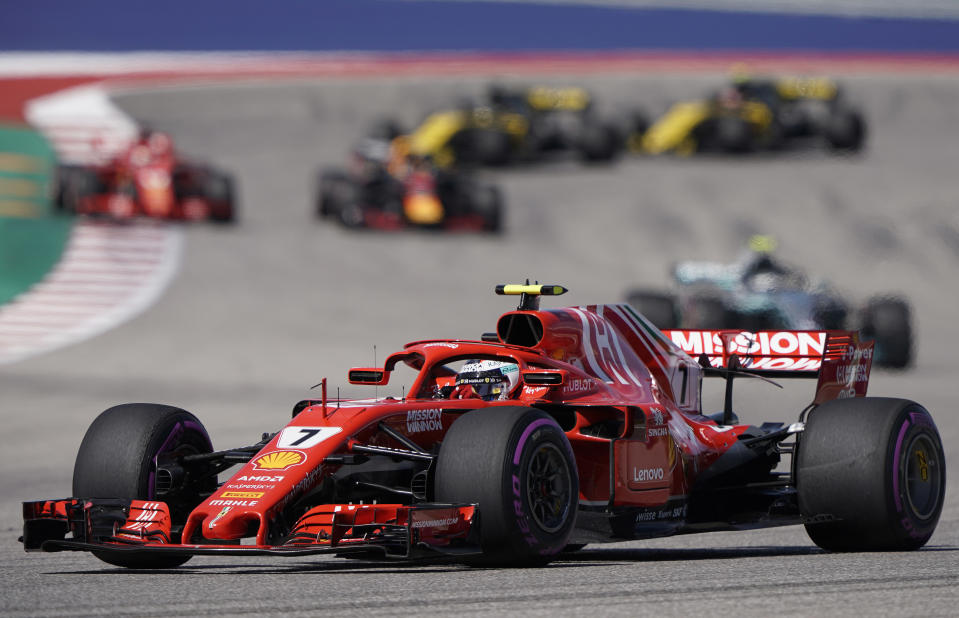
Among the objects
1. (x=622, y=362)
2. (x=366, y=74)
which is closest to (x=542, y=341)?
(x=622, y=362)

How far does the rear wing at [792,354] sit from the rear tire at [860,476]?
115 cm

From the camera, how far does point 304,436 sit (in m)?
9.23

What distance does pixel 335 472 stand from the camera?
30.1 feet

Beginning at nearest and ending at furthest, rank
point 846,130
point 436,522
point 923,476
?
point 436,522
point 923,476
point 846,130

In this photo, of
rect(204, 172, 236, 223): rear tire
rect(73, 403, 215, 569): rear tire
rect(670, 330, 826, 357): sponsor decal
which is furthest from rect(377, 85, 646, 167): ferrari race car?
rect(73, 403, 215, 569): rear tire

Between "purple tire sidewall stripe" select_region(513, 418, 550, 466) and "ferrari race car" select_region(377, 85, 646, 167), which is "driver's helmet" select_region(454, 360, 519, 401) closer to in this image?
"purple tire sidewall stripe" select_region(513, 418, 550, 466)

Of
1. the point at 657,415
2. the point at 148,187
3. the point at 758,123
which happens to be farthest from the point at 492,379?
the point at 758,123

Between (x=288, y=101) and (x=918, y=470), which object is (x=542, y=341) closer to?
(x=918, y=470)

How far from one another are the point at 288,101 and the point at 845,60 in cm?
1957

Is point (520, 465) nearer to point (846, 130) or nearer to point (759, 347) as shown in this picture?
point (759, 347)

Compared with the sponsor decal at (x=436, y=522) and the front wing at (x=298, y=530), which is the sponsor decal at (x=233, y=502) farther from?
the sponsor decal at (x=436, y=522)

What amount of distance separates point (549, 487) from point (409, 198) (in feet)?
87.4

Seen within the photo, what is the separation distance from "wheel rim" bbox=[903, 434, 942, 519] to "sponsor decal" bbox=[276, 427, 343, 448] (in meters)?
3.61

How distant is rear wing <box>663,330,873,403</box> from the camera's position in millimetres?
11602
